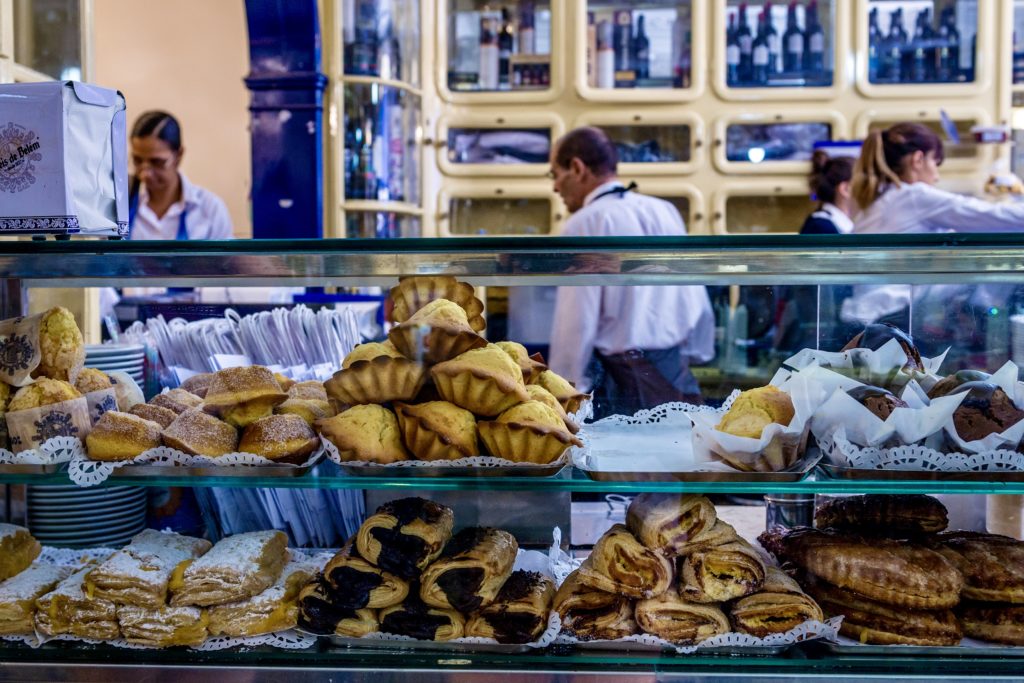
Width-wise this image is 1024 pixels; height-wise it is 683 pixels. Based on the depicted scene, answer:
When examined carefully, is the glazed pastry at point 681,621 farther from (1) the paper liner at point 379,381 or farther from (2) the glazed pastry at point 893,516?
(1) the paper liner at point 379,381

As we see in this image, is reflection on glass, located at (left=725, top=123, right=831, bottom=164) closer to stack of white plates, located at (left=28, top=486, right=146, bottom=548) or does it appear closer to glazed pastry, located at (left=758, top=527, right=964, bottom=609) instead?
glazed pastry, located at (left=758, top=527, right=964, bottom=609)

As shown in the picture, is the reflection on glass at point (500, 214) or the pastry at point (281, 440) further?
the reflection on glass at point (500, 214)

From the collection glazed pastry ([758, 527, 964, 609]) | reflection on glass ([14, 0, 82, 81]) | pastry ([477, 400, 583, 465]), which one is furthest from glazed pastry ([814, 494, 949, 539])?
reflection on glass ([14, 0, 82, 81])

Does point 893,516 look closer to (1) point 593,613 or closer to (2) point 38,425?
(1) point 593,613

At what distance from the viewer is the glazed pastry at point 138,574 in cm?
138

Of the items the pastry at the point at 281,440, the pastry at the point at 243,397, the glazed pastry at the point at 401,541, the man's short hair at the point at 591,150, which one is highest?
the man's short hair at the point at 591,150

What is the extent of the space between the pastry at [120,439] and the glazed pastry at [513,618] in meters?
0.54

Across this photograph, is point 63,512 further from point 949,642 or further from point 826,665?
point 949,642

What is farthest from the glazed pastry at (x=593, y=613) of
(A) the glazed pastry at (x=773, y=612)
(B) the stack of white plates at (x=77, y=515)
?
(B) the stack of white plates at (x=77, y=515)

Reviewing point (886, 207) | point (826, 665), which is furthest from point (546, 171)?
point (826, 665)

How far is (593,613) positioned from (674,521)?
175mm

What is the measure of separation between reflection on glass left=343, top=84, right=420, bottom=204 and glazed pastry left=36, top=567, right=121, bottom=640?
3.02 m

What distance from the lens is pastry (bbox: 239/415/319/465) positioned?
4.42 feet

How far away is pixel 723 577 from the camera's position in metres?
1.32
